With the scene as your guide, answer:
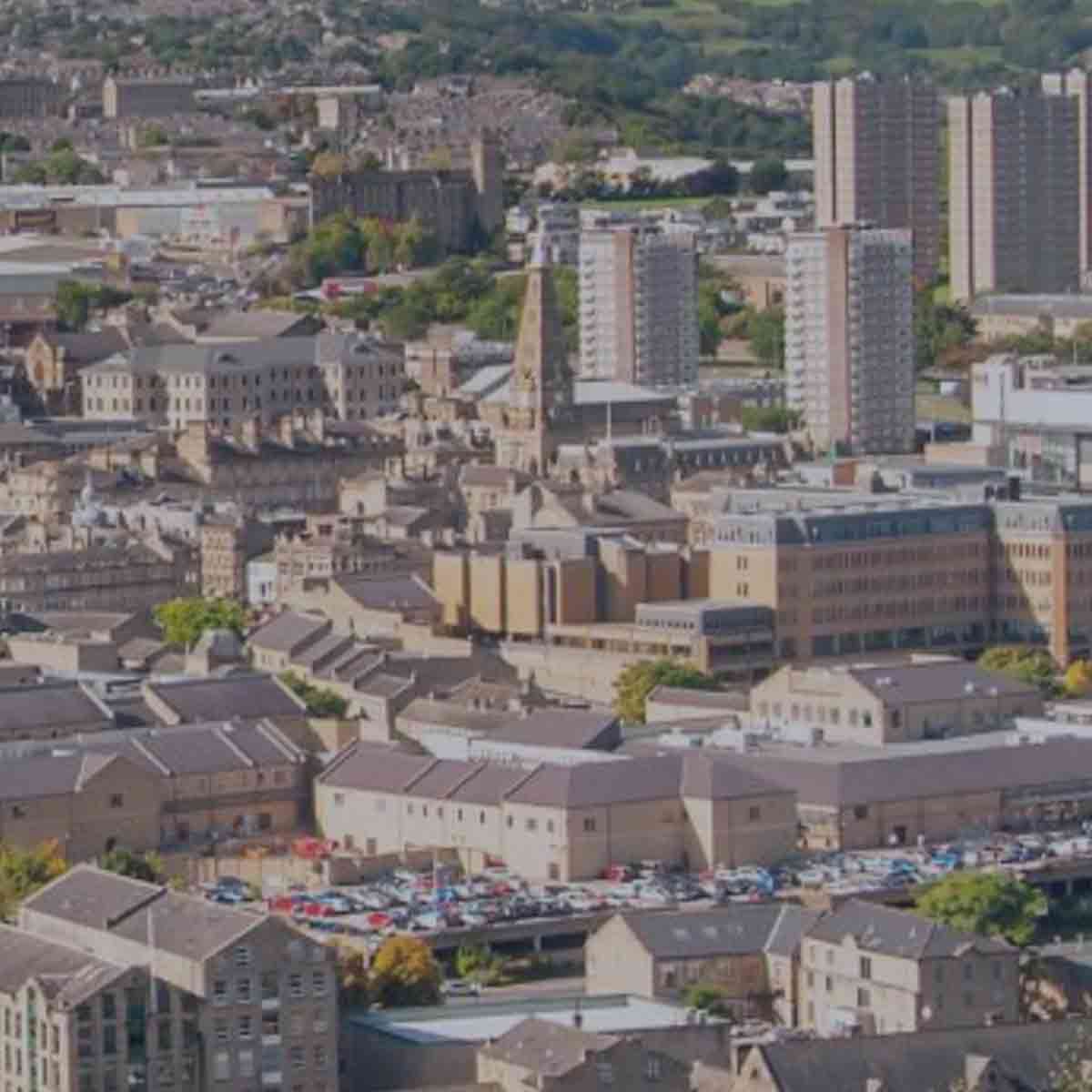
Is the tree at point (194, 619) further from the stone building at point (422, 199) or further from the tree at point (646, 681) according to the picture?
the stone building at point (422, 199)

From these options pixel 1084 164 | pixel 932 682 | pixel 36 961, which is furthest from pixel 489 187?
pixel 36 961

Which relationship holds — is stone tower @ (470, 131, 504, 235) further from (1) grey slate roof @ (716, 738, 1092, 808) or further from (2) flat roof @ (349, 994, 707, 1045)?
(2) flat roof @ (349, 994, 707, 1045)

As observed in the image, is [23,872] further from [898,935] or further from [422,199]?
[422,199]

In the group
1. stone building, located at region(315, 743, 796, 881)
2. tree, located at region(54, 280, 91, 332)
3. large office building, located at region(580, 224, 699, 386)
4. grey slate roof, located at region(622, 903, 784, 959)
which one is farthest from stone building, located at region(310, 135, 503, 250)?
grey slate roof, located at region(622, 903, 784, 959)

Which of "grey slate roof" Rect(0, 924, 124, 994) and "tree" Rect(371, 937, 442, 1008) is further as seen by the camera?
"tree" Rect(371, 937, 442, 1008)

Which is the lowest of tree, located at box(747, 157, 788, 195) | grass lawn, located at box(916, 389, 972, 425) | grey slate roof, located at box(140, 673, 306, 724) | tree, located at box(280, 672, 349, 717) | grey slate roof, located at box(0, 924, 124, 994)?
grass lawn, located at box(916, 389, 972, 425)

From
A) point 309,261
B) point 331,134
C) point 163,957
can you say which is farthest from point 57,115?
point 163,957

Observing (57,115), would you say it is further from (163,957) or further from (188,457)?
(163,957)
